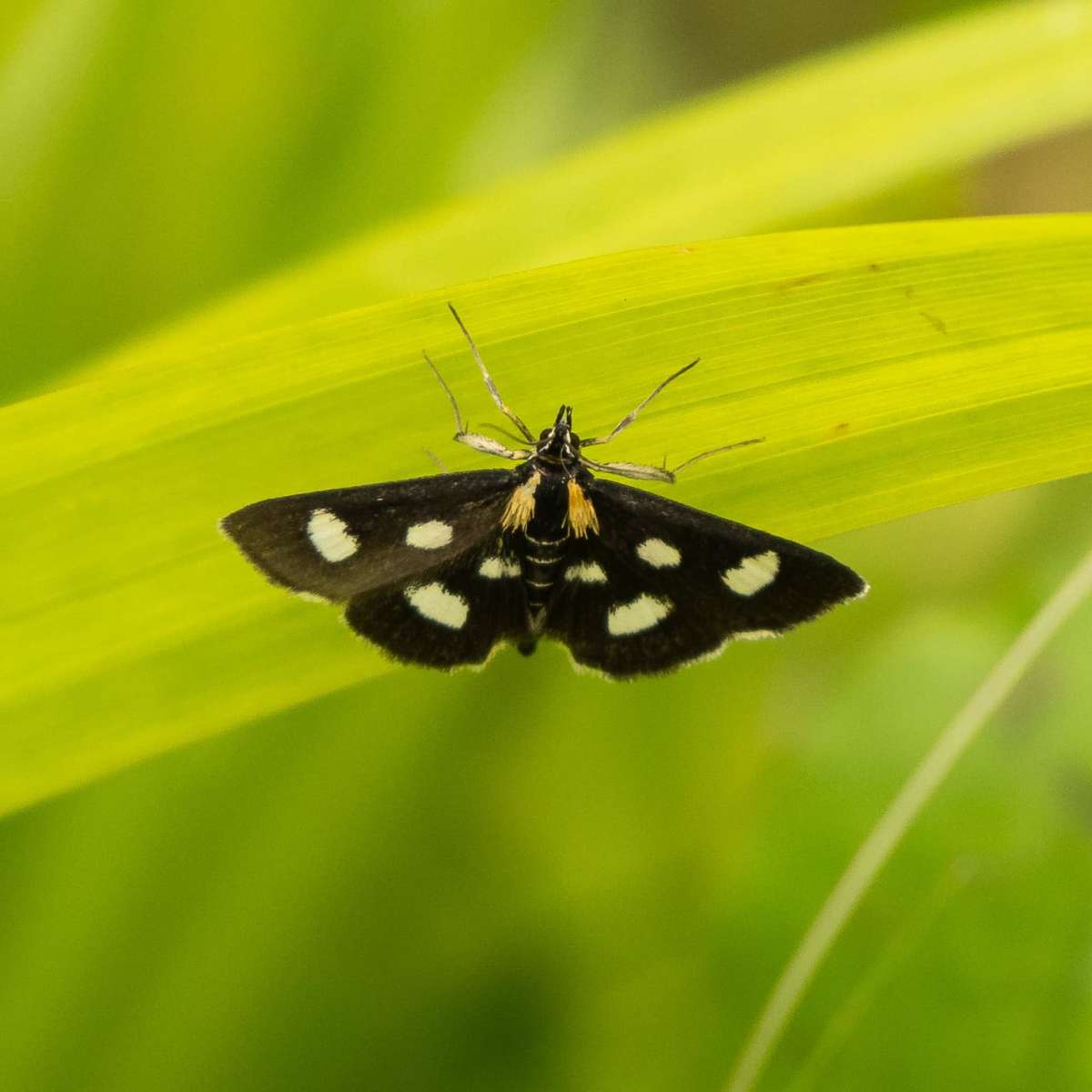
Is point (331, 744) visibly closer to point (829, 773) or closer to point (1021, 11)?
point (829, 773)

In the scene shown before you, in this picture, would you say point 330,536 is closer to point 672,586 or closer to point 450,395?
point 450,395

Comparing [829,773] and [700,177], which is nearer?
[700,177]

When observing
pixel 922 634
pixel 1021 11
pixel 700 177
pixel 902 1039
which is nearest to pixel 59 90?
pixel 700 177

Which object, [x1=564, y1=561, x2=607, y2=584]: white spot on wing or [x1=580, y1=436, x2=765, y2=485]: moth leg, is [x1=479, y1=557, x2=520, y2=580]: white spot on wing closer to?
[x1=564, y1=561, x2=607, y2=584]: white spot on wing

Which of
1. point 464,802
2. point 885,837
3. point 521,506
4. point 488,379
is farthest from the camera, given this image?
point 464,802

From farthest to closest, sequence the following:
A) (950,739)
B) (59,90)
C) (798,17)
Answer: (798,17), (59,90), (950,739)

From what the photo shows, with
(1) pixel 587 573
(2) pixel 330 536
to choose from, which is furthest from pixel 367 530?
(1) pixel 587 573
